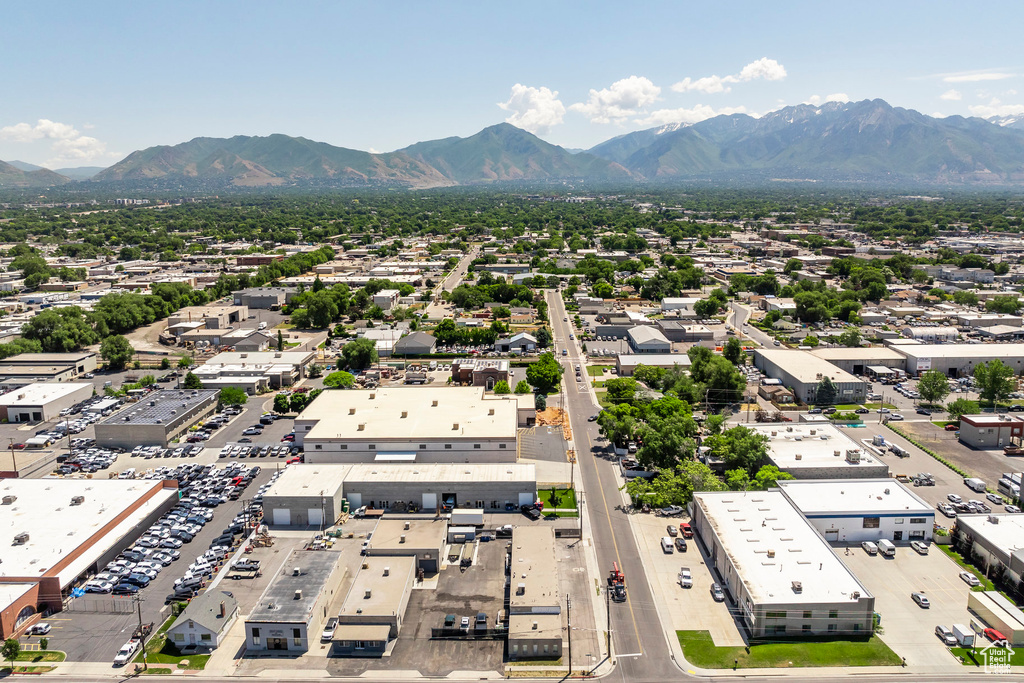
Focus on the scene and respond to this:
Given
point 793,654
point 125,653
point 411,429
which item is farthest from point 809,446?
point 125,653

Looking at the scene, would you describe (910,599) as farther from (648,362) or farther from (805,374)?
(648,362)

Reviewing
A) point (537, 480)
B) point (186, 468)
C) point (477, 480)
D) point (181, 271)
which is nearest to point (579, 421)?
point (537, 480)

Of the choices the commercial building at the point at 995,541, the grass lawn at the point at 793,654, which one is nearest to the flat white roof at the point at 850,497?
the commercial building at the point at 995,541

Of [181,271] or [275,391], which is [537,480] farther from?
[181,271]

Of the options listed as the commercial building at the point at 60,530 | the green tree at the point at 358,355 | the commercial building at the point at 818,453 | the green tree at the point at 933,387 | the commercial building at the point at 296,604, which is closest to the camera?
the commercial building at the point at 296,604

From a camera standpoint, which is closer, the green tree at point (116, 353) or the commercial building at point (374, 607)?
the commercial building at point (374, 607)

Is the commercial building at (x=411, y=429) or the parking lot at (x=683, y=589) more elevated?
the commercial building at (x=411, y=429)

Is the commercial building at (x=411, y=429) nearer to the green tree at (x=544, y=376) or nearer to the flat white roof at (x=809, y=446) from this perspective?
the green tree at (x=544, y=376)
